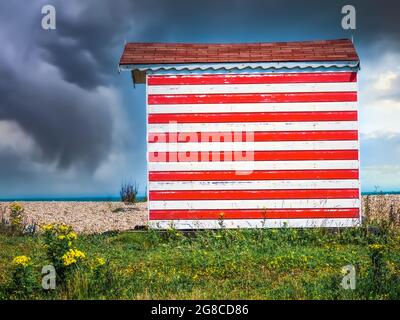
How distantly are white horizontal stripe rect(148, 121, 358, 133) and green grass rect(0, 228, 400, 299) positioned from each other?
2.24 m

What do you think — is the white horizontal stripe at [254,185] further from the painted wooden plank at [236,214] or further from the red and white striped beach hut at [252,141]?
the painted wooden plank at [236,214]

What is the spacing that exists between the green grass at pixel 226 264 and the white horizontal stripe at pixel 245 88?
311 centimetres

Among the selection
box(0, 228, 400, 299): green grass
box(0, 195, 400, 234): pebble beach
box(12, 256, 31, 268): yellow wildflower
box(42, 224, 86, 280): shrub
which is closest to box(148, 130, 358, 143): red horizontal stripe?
box(0, 228, 400, 299): green grass

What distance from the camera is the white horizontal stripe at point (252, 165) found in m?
12.4

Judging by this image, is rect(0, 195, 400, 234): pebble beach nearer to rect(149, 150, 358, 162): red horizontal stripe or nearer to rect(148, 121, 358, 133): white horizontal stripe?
rect(149, 150, 358, 162): red horizontal stripe

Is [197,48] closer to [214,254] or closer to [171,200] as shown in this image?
[171,200]

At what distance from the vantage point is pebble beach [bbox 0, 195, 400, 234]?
15984mm

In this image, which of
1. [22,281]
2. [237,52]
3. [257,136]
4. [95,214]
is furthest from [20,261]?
[95,214]

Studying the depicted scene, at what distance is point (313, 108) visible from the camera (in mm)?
12555

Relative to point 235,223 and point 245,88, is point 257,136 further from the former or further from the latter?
point 235,223

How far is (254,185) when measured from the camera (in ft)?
40.7

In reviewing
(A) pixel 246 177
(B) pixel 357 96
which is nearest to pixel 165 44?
(A) pixel 246 177

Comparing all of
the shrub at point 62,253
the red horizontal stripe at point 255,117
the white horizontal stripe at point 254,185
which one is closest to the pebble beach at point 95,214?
the white horizontal stripe at point 254,185

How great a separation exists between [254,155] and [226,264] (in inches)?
157
